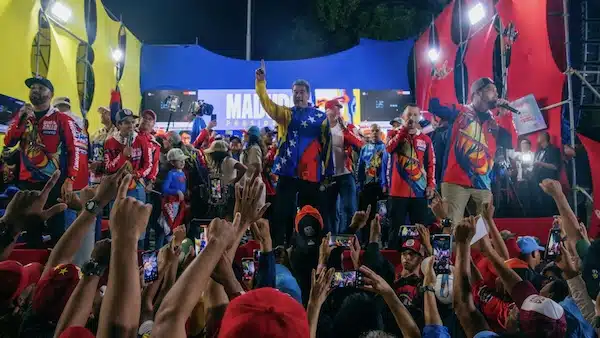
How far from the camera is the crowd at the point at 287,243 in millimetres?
1570

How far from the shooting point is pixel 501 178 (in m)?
7.99

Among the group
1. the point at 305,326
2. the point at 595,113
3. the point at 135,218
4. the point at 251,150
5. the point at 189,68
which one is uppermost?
the point at 189,68

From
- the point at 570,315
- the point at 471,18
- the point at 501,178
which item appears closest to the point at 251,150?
the point at 501,178

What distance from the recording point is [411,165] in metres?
5.43

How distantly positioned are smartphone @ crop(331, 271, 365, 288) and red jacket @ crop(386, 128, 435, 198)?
9.72 ft

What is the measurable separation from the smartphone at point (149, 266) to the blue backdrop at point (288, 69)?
12.2 metres

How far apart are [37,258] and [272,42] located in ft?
47.3

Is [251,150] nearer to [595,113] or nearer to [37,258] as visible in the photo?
[37,258]

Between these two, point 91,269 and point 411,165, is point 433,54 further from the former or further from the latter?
point 91,269

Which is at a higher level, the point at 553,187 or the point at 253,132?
the point at 253,132

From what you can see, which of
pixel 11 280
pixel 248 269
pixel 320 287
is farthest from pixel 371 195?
pixel 11 280

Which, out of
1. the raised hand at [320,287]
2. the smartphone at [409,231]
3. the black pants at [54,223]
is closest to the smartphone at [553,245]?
the smartphone at [409,231]

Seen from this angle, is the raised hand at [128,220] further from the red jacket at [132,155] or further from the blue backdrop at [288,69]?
the blue backdrop at [288,69]

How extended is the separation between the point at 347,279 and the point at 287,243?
2.65 meters
